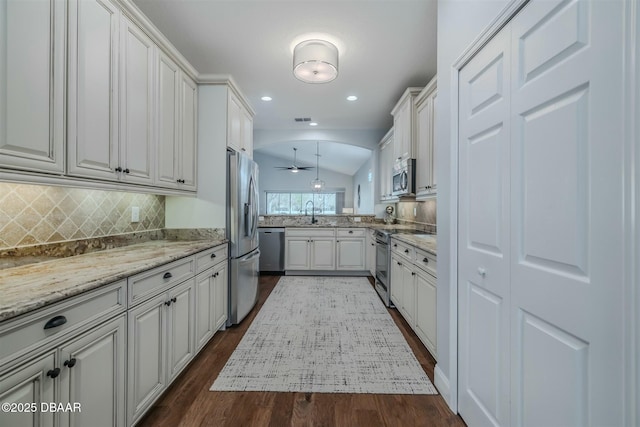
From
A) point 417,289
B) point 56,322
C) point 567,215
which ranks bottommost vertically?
point 417,289

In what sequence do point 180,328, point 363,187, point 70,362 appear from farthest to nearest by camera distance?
point 363,187
point 180,328
point 70,362

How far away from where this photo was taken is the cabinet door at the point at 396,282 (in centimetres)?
294

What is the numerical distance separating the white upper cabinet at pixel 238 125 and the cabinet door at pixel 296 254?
6.31ft

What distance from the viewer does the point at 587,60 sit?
2.73ft

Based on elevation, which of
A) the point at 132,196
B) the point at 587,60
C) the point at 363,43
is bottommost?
the point at 132,196

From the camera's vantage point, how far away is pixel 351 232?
4.92 metres

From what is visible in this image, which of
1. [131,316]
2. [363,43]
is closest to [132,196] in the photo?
[131,316]

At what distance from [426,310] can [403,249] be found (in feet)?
2.36

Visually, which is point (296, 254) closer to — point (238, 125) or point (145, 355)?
point (238, 125)

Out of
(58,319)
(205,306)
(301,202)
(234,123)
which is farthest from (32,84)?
(301,202)

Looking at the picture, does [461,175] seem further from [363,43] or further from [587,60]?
[363,43]

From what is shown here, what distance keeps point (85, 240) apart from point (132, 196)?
569 mm

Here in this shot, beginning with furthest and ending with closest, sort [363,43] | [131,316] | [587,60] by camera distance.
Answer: [363,43], [131,316], [587,60]

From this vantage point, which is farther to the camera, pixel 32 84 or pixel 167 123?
pixel 167 123
